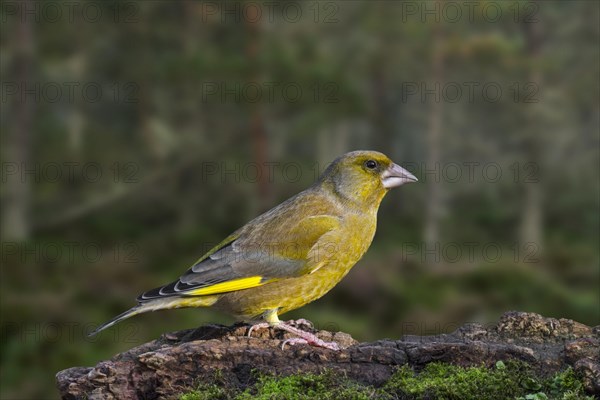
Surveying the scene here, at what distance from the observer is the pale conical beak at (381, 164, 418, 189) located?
641 cm

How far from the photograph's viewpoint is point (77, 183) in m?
29.5

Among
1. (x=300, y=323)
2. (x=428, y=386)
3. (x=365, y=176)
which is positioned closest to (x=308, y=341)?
(x=300, y=323)

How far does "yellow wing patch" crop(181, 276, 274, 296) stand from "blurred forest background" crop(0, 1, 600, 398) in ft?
29.9

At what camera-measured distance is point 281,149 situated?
37469 millimetres

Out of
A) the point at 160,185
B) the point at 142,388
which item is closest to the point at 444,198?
the point at 160,185

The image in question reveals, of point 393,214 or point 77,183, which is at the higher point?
point 77,183

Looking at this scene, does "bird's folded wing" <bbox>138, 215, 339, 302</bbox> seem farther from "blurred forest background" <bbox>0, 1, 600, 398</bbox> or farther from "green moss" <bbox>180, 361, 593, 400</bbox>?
"blurred forest background" <bbox>0, 1, 600, 398</bbox>

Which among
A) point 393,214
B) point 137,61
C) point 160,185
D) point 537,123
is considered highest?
point 137,61

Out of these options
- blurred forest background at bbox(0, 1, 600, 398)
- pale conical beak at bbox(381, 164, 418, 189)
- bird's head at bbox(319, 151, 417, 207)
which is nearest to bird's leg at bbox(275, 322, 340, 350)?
bird's head at bbox(319, 151, 417, 207)

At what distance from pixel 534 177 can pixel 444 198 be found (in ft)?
17.7

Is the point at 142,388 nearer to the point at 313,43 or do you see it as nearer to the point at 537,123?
the point at 313,43

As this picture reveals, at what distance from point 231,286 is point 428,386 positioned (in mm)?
1753

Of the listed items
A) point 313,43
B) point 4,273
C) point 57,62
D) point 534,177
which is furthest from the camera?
point 534,177

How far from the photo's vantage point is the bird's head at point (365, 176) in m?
6.46
